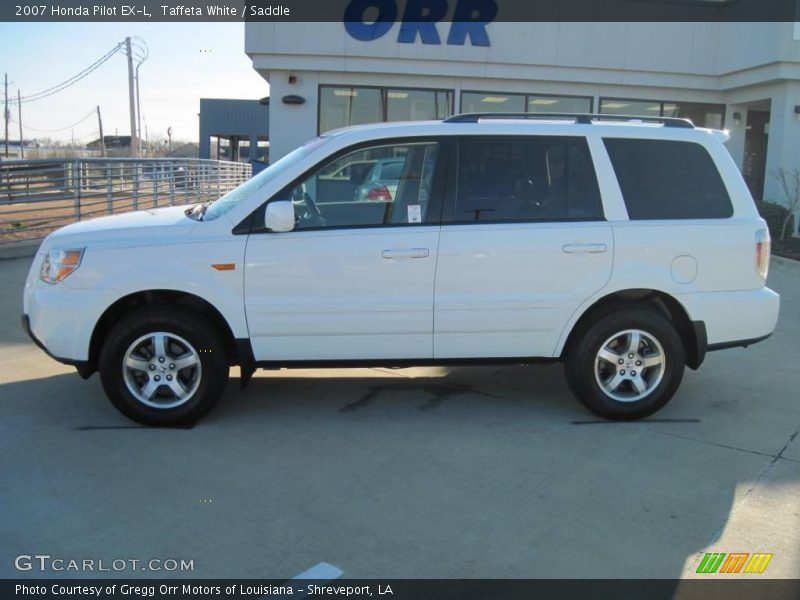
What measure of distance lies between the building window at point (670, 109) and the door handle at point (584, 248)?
13.9m

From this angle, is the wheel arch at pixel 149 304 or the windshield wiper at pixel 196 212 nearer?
the wheel arch at pixel 149 304

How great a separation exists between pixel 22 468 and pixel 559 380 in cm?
394


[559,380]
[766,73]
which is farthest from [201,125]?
[559,380]

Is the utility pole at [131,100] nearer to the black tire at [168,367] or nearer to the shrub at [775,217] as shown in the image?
the shrub at [775,217]

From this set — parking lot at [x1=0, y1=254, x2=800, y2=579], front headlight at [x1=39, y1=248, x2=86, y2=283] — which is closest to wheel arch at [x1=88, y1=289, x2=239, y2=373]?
front headlight at [x1=39, y1=248, x2=86, y2=283]

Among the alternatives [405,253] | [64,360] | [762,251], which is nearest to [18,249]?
[64,360]

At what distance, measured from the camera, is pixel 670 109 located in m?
18.3

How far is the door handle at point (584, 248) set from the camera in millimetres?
5023

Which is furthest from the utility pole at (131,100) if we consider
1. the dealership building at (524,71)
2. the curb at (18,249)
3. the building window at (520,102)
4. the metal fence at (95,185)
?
the curb at (18,249)

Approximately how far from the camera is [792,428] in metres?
5.20

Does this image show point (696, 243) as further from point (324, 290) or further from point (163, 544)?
point (163, 544)

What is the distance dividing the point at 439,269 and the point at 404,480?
1.39 meters

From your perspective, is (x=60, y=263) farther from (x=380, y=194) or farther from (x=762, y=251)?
(x=762, y=251)

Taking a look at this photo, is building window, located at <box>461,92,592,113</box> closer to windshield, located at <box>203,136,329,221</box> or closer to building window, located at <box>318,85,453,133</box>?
building window, located at <box>318,85,453,133</box>
